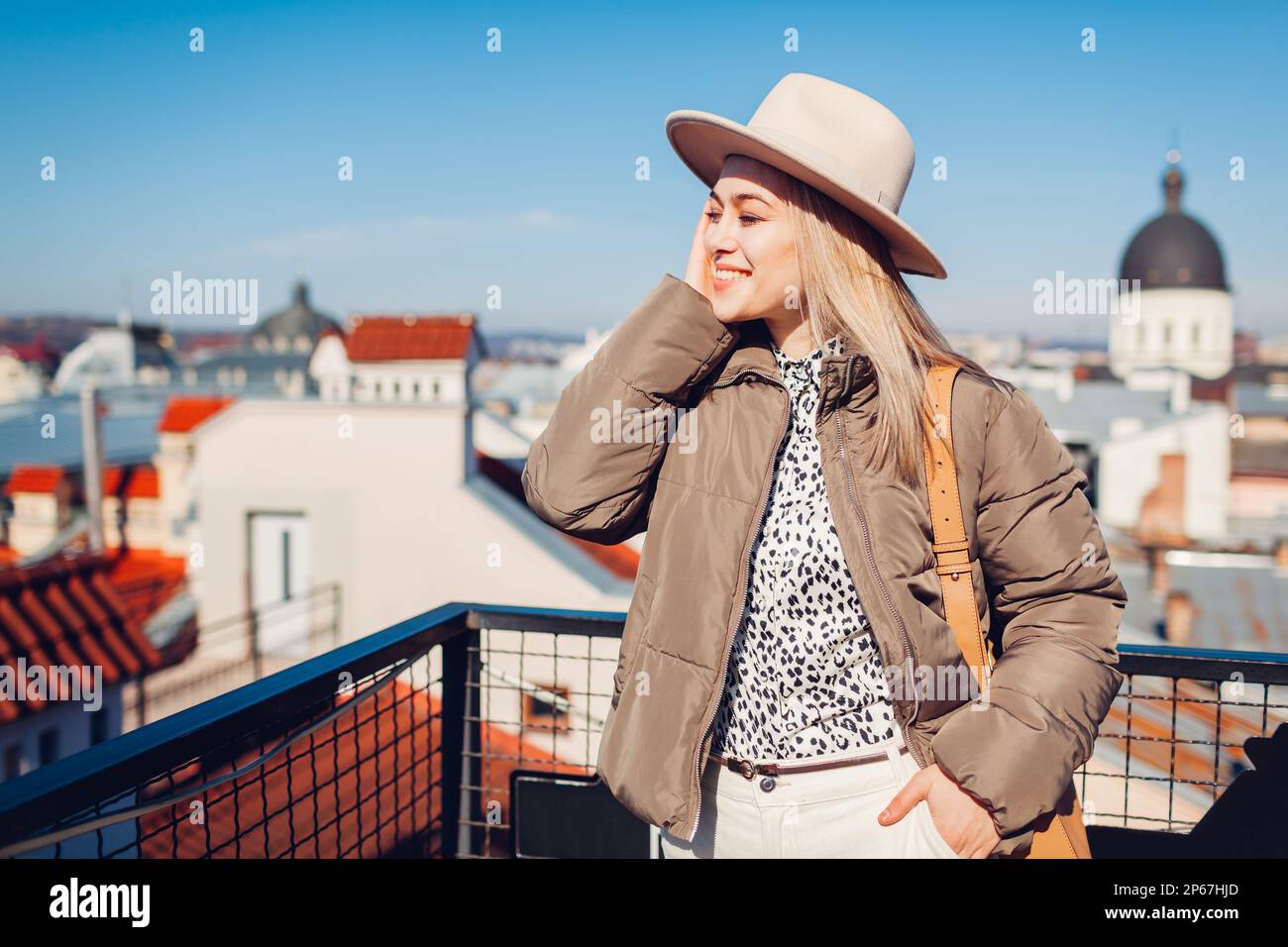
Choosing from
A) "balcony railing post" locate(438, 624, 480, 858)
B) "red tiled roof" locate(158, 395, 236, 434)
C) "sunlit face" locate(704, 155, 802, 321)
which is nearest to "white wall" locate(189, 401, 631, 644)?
"red tiled roof" locate(158, 395, 236, 434)

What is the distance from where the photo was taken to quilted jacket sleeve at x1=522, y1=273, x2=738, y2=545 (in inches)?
71.2

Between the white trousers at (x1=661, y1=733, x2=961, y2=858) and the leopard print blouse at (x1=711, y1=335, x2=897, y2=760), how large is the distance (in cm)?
4

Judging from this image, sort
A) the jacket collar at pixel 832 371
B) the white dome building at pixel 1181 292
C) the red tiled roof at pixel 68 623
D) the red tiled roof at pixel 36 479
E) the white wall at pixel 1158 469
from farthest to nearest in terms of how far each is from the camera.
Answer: the white dome building at pixel 1181 292 → the white wall at pixel 1158 469 → the red tiled roof at pixel 36 479 → the red tiled roof at pixel 68 623 → the jacket collar at pixel 832 371

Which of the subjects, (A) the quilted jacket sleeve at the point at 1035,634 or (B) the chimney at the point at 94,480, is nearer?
(A) the quilted jacket sleeve at the point at 1035,634

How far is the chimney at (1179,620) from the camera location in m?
17.4

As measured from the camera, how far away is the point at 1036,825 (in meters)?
1.73

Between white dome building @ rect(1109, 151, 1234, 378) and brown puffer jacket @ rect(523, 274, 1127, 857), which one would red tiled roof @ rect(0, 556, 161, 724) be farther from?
white dome building @ rect(1109, 151, 1234, 378)

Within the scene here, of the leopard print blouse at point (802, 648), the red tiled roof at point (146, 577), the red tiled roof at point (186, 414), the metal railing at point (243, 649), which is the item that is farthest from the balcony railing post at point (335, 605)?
the leopard print blouse at point (802, 648)

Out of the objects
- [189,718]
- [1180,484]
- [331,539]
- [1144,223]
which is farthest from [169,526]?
[1144,223]

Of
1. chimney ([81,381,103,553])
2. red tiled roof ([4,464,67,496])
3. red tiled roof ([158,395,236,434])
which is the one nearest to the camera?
red tiled roof ([158,395,236,434])

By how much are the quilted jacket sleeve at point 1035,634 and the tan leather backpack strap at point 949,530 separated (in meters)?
0.05

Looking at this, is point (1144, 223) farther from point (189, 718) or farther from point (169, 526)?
point (189, 718)

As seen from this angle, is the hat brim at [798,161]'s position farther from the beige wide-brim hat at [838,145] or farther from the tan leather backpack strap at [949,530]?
the tan leather backpack strap at [949,530]

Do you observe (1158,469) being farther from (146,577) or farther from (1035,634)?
(1035,634)
